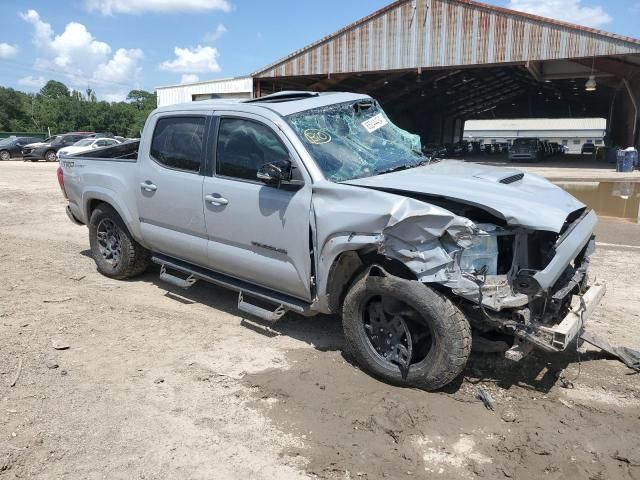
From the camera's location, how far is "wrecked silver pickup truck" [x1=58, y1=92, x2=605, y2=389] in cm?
348

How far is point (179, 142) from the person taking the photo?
5.23 metres

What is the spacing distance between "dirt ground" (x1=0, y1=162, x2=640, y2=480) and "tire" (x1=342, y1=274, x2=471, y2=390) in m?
0.15

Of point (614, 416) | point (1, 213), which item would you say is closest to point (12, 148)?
point (1, 213)

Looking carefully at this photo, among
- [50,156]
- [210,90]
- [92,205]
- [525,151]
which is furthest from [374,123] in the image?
[210,90]

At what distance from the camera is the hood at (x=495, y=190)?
3.48m

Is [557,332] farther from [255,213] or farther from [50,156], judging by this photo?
[50,156]

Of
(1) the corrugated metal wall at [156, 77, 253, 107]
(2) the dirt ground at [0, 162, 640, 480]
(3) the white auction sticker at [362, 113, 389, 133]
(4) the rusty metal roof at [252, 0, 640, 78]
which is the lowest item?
(2) the dirt ground at [0, 162, 640, 480]

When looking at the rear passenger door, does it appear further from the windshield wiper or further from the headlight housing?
the headlight housing

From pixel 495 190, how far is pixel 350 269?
121 cm

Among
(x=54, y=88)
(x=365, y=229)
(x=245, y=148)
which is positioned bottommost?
(x=365, y=229)

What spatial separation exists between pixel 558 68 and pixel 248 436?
32.0 m

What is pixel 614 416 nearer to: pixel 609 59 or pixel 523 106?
pixel 609 59

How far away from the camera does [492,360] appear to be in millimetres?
4188

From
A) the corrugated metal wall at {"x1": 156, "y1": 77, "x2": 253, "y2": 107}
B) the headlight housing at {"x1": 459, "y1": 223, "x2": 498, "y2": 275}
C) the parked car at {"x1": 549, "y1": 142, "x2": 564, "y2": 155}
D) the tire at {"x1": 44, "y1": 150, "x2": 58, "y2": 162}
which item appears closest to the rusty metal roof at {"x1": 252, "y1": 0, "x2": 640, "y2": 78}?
Answer: the corrugated metal wall at {"x1": 156, "y1": 77, "x2": 253, "y2": 107}
